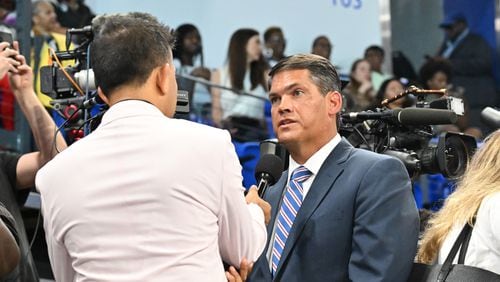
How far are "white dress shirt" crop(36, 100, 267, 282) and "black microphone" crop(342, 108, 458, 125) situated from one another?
44.4 inches

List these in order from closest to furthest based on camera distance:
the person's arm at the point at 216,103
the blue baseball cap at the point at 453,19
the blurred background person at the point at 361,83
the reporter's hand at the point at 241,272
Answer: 1. the reporter's hand at the point at 241,272
2. the person's arm at the point at 216,103
3. the blurred background person at the point at 361,83
4. the blue baseball cap at the point at 453,19

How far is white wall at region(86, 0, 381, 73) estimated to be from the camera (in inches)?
300

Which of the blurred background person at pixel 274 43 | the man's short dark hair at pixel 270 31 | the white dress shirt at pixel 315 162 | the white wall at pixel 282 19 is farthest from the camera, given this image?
the man's short dark hair at pixel 270 31

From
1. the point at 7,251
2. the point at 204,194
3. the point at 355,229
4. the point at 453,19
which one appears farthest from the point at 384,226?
the point at 453,19

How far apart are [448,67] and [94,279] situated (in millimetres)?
7900

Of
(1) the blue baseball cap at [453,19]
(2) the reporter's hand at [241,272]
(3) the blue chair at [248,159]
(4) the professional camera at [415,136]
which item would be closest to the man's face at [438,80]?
(1) the blue baseball cap at [453,19]

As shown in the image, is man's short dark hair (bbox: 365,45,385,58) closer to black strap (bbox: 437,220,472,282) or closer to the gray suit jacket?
the gray suit jacket

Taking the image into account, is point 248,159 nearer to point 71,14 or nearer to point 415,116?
point 71,14

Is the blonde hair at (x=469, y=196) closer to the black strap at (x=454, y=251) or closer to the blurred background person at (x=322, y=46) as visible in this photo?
the black strap at (x=454, y=251)

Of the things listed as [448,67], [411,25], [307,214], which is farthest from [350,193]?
[411,25]

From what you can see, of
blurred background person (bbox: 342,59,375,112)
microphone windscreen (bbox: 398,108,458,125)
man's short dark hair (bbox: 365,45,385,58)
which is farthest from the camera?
man's short dark hair (bbox: 365,45,385,58)

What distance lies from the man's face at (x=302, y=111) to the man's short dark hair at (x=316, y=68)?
0.05ft

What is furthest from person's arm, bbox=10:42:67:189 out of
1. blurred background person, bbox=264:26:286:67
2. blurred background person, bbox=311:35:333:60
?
blurred background person, bbox=311:35:333:60

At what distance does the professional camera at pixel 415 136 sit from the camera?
3.10 metres
